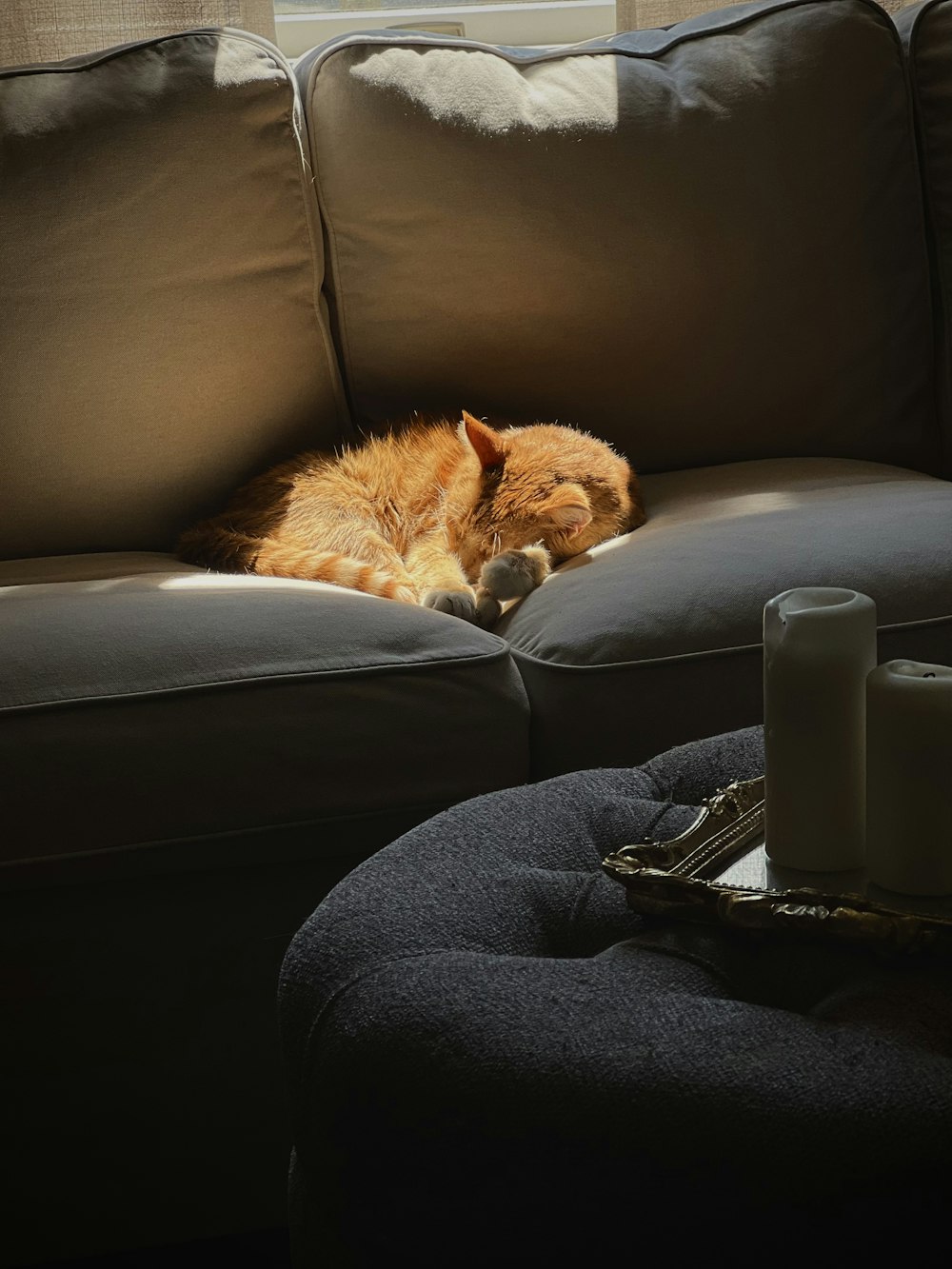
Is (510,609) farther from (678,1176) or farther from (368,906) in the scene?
(678,1176)

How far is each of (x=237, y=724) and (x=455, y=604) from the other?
0.47 metres

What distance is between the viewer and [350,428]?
6.95 ft

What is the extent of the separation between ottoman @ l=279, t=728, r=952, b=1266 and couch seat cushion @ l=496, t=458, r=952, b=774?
56 centimetres

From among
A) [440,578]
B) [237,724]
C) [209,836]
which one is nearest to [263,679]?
[237,724]

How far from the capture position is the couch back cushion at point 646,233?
2.01m

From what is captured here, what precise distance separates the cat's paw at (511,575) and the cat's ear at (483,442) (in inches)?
8.1

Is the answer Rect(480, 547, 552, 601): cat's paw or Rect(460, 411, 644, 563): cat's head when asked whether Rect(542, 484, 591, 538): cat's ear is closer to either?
Rect(460, 411, 644, 563): cat's head

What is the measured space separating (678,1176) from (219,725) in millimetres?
763

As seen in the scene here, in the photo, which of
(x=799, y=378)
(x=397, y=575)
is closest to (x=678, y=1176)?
(x=397, y=575)

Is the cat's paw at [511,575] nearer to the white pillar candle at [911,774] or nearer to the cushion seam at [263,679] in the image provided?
the cushion seam at [263,679]

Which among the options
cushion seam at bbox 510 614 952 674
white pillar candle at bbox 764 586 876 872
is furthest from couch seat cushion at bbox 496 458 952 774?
white pillar candle at bbox 764 586 876 872

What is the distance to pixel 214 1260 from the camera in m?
1.26

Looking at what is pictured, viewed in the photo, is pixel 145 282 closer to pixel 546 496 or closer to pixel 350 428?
pixel 350 428

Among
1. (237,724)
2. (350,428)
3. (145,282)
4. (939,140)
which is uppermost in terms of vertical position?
(939,140)
